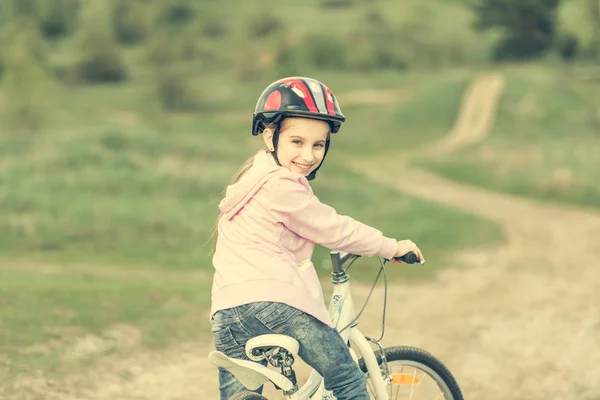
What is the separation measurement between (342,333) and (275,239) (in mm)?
624

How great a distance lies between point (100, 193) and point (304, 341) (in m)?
13.3

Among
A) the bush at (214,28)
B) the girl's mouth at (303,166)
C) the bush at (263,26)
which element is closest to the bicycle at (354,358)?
the girl's mouth at (303,166)

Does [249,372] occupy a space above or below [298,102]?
below

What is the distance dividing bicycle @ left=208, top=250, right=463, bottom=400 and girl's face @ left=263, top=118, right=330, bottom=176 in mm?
443

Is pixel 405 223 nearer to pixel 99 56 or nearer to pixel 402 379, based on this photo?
pixel 402 379

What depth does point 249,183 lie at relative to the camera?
358cm

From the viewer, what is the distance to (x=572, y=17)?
Answer: 31.0 metres

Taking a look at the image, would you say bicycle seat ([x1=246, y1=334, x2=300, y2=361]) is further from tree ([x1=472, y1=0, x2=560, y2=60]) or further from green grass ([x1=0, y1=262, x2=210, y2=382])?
tree ([x1=472, y1=0, x2=560, y2=60])

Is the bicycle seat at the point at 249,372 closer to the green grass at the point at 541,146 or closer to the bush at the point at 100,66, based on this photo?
the green grass at the point at 541,146

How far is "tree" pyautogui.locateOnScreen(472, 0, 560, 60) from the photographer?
2056 inches

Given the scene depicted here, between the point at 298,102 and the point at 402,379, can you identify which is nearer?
the point at 298,102

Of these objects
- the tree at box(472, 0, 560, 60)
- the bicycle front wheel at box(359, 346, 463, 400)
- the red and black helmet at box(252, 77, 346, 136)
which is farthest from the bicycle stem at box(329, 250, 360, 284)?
the tree at box(472, 0, 560, 60)

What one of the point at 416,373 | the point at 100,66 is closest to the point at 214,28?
the point at 100,66

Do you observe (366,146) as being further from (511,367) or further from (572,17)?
(511,367)
